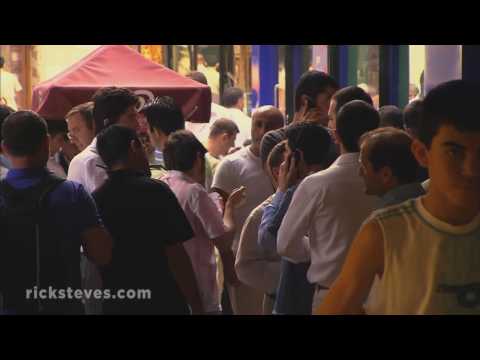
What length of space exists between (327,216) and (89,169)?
972mm

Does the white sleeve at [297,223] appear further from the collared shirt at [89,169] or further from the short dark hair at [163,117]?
the short dark hair at [163,117]

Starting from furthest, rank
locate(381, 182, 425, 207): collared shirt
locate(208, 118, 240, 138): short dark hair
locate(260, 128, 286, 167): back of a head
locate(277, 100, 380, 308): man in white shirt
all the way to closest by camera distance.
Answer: locate(208, 118, 240, 138): short dark hair, locate(260, 128, 286, 167): back of a head, locate(277, 100, 380, 308): man in white shirt, locate(381, 182, 425, 207): collared shirt

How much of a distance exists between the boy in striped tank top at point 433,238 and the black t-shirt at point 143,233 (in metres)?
0.95

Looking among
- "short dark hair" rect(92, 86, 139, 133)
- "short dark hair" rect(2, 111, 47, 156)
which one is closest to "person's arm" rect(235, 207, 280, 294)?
"short dark hair" rect(92, 86, 139, 133)

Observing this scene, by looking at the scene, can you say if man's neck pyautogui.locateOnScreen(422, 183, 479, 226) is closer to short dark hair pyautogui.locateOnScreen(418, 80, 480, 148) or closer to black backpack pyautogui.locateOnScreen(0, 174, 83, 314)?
short dark hair pyautogui.locateOnScreen(418, 80, 480, 148)

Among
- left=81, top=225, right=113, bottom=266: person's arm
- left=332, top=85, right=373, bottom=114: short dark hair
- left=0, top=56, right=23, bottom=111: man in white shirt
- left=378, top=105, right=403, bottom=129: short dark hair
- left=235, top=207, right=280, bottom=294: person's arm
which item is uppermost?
left=332, top=85, right=373, bottom=114: short dark hair

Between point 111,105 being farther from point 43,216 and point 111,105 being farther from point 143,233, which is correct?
point 43,216

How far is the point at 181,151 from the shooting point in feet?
15.7

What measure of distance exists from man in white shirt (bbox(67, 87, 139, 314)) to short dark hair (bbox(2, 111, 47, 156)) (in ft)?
0.97

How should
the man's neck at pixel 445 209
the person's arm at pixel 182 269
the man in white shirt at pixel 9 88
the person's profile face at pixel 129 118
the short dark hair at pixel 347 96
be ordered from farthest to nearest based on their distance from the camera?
the man in white shirt at pixel 9 88
the person's profile face at pixel 129 118
the short dark hair at pixel 347 96
the person's arm at pixel 182 269
the man's neck at pixel 445 209

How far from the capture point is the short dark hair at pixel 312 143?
14.6ft

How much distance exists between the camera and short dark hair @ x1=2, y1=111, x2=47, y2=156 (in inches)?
169

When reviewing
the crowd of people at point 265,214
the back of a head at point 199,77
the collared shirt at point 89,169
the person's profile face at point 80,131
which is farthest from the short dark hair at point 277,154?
the back of a head at point 199,77
